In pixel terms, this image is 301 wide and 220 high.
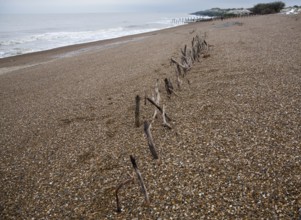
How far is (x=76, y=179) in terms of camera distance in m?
4.46

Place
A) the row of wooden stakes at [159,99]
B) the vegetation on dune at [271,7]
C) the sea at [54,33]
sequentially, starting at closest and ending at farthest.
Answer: the row of wooden stakes at [159,99], the sea at [54,33], the vegetation on dune at [271,7]

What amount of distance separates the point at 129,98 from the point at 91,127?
233 centimetres

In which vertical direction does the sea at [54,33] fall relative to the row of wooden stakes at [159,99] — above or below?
above

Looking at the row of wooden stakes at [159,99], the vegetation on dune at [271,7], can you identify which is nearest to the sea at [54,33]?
the row of wooden stakes at [159,99]

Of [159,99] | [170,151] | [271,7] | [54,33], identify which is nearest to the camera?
[170,151]

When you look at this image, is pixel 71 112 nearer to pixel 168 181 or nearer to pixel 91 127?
pixel 91 127

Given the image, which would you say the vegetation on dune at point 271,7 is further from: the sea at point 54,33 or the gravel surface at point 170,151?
the gravel surface at point 170,151

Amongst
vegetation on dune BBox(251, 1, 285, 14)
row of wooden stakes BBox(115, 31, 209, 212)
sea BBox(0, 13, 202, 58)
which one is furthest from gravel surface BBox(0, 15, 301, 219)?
vegetation on dune BBox(251, 1, 285, 14)

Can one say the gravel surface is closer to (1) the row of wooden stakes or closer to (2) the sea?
(1) the row of wooden stakes

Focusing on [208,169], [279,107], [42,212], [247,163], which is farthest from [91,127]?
[279,107]

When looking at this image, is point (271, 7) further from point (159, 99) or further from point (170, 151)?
point (170, 151)

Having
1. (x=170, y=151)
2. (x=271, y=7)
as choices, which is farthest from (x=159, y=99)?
(x=271, y=7)

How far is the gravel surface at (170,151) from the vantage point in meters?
3.61

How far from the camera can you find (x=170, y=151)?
4824 mm
